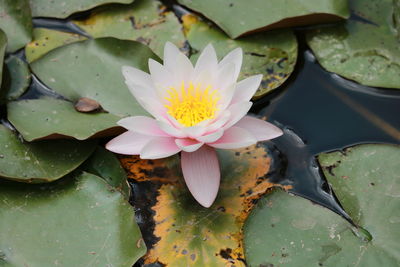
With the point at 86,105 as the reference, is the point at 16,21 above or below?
above

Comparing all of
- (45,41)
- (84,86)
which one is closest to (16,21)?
(45,41)

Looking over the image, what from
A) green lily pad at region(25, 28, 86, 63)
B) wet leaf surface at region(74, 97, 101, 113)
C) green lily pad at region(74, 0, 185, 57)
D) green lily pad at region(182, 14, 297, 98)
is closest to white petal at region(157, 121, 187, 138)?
wet leaf surface at region(74, 97, 101, 113)

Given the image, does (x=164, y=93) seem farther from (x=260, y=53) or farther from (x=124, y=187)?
(x=260, y=53)

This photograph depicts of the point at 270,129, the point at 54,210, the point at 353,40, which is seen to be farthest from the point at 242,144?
the point at 353,40

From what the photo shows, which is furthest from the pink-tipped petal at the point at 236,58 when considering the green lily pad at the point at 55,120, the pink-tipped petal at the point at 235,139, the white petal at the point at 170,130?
the green lily pad at the point at 55,120

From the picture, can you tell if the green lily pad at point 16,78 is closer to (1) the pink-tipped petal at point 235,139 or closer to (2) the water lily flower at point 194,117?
(2) the water lily flower at point 194,117

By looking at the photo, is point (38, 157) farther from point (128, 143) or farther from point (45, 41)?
point (45, 41)
